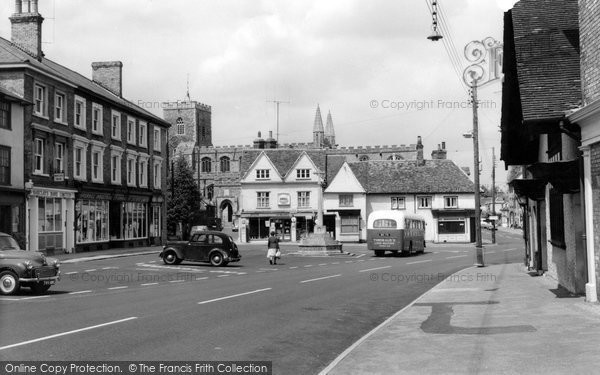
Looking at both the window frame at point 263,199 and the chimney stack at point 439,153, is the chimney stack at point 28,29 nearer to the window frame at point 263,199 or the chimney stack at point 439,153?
the window frame at point 263,199

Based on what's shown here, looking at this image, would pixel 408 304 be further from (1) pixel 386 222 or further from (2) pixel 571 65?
(1) pixel 386 222

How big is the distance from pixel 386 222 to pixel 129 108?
64.4 feet

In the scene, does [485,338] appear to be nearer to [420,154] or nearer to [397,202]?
[397,202]

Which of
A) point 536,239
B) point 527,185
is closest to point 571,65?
point 527,185

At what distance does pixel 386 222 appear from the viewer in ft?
143

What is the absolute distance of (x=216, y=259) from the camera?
3089 centimetres

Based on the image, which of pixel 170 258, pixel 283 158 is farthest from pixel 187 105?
pixel 170 258

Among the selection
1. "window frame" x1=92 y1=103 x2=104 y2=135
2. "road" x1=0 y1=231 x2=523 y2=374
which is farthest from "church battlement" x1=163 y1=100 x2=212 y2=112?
"road" x1=0 y1=231 x2=523 y2=374

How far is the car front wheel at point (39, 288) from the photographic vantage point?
1816cm

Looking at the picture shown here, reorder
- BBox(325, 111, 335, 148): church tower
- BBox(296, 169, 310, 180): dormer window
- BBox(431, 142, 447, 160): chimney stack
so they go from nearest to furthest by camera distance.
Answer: BBox(296, 169, 310, 180): dormer window → BBox(431, 142, 447, 160): chimney stack → BBox(325, 111, 335, 148): church tower

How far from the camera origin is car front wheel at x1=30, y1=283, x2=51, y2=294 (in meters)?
18.2

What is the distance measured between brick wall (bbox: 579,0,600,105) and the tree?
71839 mm

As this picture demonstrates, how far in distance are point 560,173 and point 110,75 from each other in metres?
43.5

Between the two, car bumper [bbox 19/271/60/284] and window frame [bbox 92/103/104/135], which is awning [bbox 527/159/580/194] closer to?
car bumper [bbox 19/271/60/284]
